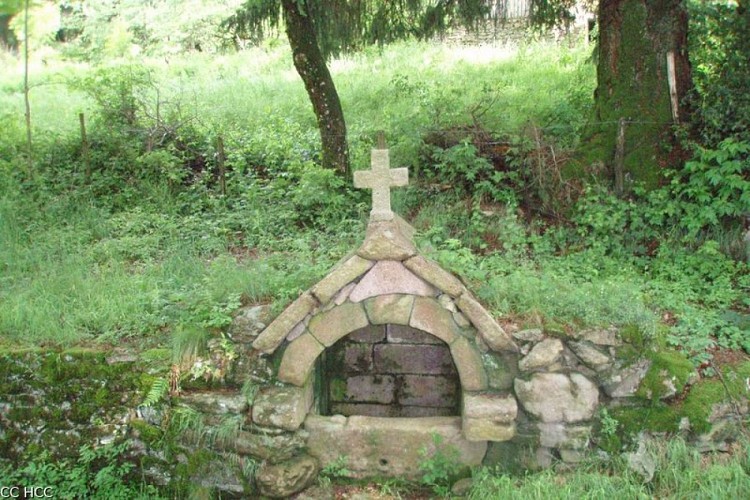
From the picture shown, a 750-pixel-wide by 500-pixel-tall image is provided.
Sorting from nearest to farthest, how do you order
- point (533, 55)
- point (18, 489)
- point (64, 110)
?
point (18, 489)
point (64, 110)
point (533, 55)

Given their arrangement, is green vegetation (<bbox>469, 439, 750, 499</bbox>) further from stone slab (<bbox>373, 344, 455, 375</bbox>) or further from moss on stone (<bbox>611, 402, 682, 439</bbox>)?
stone slab (<bbox>373, 344, 455, 375</bbox>)

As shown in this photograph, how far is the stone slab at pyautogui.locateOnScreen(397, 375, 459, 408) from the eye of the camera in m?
5.70

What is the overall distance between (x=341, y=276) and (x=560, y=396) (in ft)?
5.86

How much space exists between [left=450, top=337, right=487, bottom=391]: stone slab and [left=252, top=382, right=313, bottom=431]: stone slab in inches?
46.6

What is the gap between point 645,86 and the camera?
24.2ft

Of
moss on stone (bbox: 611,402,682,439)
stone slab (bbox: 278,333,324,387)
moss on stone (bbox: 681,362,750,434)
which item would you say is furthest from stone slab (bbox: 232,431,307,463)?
moss on stone (bbox: 681,362,750,434)

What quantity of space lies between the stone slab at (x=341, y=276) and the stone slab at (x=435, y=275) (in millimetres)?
315

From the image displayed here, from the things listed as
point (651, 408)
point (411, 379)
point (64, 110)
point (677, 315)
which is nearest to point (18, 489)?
point (411, 379)

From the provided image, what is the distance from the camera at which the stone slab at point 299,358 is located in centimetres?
482

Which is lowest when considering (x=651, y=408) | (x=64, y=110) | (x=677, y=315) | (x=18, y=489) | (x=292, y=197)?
(x=18, y=489)

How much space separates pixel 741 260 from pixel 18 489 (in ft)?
22.0

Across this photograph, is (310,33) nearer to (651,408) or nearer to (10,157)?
(10,157)

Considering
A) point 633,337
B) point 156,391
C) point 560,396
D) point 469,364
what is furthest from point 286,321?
point 633,337

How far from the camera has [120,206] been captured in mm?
8375
